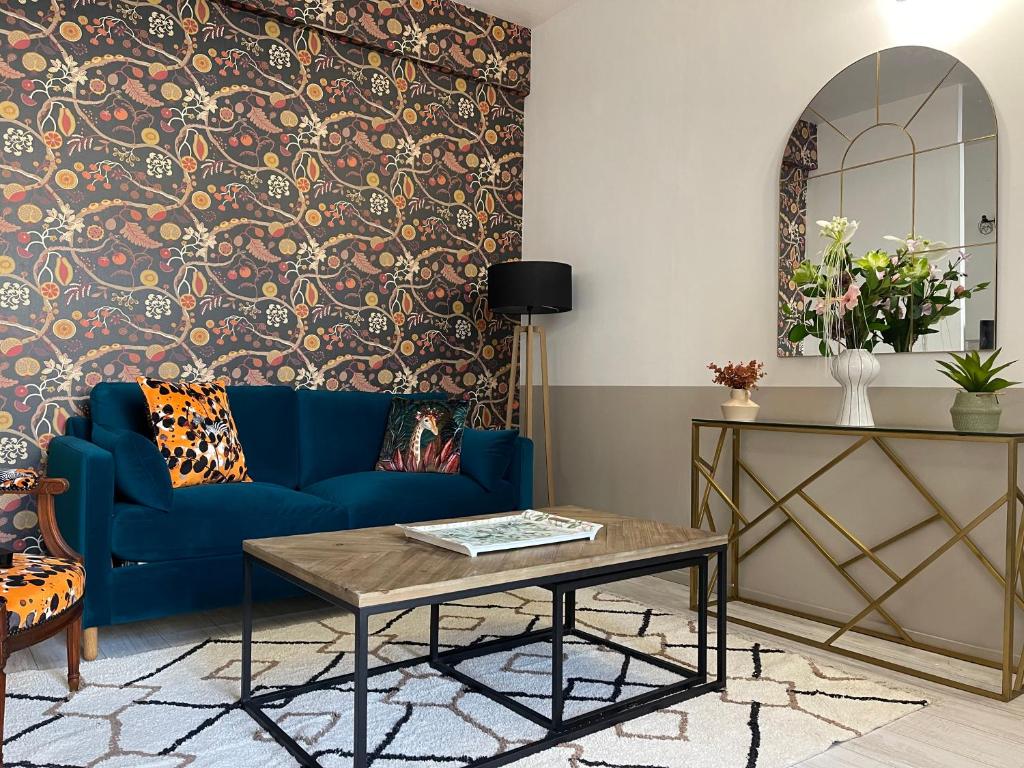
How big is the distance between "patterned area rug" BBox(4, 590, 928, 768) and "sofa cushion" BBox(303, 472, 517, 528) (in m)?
0.50

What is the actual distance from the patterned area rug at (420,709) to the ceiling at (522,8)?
3307 mm

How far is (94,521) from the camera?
2.55 meters

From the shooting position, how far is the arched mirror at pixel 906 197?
2.73m

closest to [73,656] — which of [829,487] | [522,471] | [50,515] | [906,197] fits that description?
[50,515]

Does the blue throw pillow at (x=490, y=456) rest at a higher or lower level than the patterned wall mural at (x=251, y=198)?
lower

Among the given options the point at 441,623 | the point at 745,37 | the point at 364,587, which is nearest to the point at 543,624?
the point at 441,623

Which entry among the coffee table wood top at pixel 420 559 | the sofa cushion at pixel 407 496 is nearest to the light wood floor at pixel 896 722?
the sofa cushion at pixel 407 496

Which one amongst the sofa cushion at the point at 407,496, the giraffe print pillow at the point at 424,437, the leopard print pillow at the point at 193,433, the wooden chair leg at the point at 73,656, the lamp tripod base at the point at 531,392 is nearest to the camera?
the wooden chair leg at the point at 73,656

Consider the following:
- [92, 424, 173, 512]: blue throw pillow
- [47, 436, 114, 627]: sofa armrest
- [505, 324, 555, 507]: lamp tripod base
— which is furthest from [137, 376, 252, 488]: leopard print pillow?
[505, 324, 555, 507]: lamp tripod base

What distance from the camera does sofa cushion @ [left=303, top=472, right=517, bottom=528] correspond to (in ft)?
10.5

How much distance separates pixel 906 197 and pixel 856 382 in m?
0.71

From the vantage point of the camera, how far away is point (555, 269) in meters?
4.12

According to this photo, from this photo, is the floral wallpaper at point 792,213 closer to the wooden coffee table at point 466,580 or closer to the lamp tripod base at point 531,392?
the wooden coffee table at point 466,580

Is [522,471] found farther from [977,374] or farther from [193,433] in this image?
[977,374]
